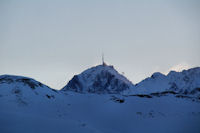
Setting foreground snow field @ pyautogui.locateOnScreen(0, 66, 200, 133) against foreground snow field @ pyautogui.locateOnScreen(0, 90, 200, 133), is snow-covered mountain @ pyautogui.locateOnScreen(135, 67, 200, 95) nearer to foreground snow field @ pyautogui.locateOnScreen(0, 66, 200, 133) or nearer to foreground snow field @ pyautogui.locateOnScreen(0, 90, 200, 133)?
foreground snow field @ pyautogui.locateOnScreen(0, 66, 200, 133)

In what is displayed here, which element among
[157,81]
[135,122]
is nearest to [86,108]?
[135,122]

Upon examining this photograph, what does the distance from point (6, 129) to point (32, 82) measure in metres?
25.9

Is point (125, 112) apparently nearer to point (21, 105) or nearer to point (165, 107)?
point (165, 107)

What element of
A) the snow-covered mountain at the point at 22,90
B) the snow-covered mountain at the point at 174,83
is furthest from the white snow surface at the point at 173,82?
the snow-covered mountain at the point at 22,90

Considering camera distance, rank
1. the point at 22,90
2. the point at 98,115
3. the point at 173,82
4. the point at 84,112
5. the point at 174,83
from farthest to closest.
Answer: the point at 173,82
the point at 174,83
the point at 22,90
the point at 84,112
the point at 98,115

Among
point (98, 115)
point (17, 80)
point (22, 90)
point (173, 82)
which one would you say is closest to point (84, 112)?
point (98, 115)

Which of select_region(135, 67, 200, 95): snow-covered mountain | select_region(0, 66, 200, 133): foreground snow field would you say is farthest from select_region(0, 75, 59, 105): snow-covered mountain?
select_region(135, 67, 200, 95): snow-covered mountain

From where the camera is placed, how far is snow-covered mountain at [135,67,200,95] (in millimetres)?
139488

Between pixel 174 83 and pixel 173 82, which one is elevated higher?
pixel 173 82

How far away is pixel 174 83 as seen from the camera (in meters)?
153

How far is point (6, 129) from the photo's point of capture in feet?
77.3

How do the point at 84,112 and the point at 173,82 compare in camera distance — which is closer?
the point at 84,112

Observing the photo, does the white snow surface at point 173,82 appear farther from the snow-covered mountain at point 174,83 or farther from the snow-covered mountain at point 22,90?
the snow-covered mountain at point 22,90

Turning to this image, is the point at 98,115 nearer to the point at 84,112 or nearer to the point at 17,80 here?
the point at 84,112
